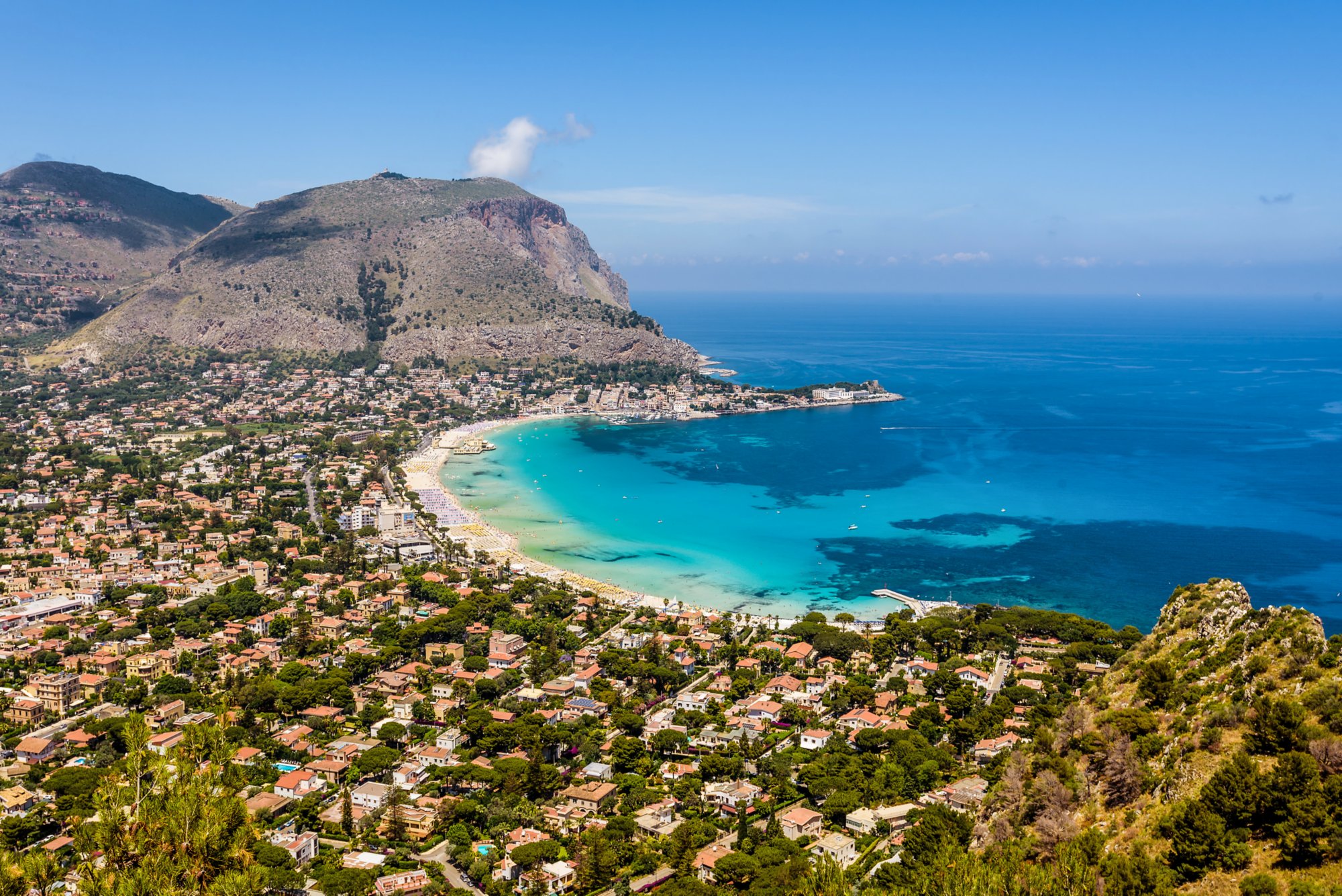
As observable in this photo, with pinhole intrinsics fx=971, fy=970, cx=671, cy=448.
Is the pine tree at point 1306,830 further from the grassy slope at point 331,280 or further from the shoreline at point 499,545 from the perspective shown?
the grassy slope at point 331,280

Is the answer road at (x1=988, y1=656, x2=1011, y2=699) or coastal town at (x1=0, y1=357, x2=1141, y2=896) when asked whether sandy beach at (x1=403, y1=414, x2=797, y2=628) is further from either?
road at (x1=988, y1=656, x2=1011, y2=699)

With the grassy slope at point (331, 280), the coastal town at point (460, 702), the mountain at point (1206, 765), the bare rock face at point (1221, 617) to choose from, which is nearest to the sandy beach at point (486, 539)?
the coastal town at point (460, 702)

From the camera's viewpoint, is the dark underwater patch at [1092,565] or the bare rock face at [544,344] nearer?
the dark underwater patch at [1092,565]

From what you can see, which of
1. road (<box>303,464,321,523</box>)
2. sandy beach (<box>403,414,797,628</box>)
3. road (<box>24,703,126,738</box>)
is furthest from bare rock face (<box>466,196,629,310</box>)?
road (<box>24,703,126,738</box>)

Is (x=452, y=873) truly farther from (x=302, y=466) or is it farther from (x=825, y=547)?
Answer: (x=302, y=466)

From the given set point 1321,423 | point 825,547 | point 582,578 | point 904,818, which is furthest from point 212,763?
point 1321,423

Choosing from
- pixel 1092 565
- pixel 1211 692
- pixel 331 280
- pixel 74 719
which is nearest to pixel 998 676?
pixel 1211 692

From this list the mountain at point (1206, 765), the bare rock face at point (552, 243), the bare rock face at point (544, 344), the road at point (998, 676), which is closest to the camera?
the mountain at point (1206, 765)

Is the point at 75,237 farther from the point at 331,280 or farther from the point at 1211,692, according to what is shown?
the point at 1211,692
